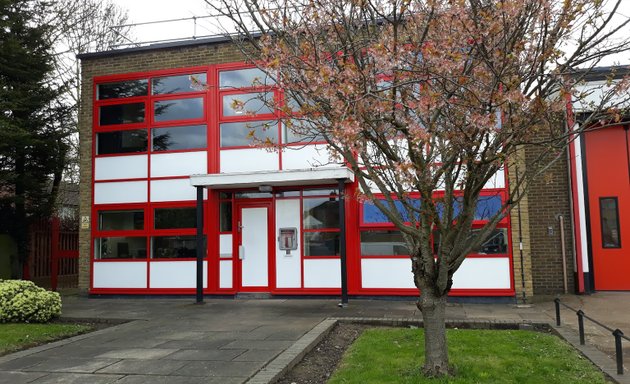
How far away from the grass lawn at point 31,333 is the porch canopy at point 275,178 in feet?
13.1

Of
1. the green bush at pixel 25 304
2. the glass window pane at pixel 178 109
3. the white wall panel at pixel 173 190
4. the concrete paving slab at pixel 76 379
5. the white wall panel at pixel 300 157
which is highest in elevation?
the glass window pane at pixel 178 109

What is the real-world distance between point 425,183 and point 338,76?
51.5 inches

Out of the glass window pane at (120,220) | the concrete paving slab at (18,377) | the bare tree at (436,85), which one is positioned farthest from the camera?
the glass window pane at (120,220)

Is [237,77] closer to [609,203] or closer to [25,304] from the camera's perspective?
[25,304]

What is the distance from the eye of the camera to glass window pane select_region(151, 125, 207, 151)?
13.0 m

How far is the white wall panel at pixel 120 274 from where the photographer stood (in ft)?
43.1

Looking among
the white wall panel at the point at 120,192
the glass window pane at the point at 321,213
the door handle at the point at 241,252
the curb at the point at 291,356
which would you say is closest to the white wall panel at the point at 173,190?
the white wall panel at the point at 120,192

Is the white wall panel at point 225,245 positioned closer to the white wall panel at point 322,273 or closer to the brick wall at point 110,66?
the white wall panel at point 322,273

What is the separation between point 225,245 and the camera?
41.7 feet

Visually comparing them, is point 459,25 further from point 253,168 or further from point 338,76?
point 253,168

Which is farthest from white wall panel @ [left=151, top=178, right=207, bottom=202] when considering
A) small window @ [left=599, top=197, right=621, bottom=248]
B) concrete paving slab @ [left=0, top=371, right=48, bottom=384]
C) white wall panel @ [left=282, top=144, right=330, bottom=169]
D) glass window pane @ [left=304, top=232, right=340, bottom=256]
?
small window @ [left=599, top=197, right=621, bottom=248]

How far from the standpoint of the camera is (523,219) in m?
11.2

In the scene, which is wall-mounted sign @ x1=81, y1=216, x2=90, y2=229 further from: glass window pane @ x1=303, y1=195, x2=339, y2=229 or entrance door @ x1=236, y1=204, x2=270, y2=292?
glass window pane @ x1=303, y1=195, x2=339, y2=229

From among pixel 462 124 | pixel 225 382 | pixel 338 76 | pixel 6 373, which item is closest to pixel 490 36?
pixel 462 124
